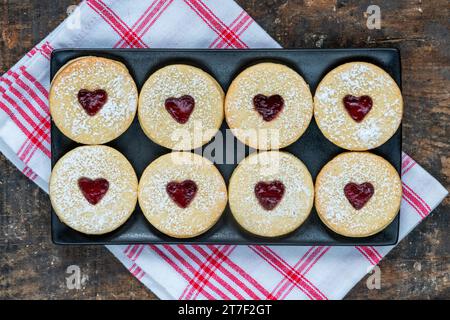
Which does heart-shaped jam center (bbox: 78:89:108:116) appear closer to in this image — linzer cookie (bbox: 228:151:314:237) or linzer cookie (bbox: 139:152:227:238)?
linzer cookie (bbox: 139:152:227:238)

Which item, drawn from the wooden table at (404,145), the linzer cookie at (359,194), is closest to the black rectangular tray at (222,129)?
the linzer cookie at (359,194)

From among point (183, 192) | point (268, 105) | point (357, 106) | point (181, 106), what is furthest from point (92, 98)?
point (357, 106)

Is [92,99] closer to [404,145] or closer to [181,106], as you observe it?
[181,106]

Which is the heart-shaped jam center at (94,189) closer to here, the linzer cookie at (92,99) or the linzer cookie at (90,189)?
the linzer cookie at (90,189)

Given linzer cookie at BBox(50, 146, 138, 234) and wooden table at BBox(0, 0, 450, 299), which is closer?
linzer cookie at BBox(50, 146, 138, 234)

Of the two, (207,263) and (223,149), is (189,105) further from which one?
(207,263)

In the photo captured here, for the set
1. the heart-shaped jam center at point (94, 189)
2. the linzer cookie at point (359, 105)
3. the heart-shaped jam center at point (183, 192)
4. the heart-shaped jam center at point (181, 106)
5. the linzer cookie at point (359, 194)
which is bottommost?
the linzer cookie at point (359, 194)

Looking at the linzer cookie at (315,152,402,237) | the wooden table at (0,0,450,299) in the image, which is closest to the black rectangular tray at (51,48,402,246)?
the linzer cookie at (315,152,402,237)
